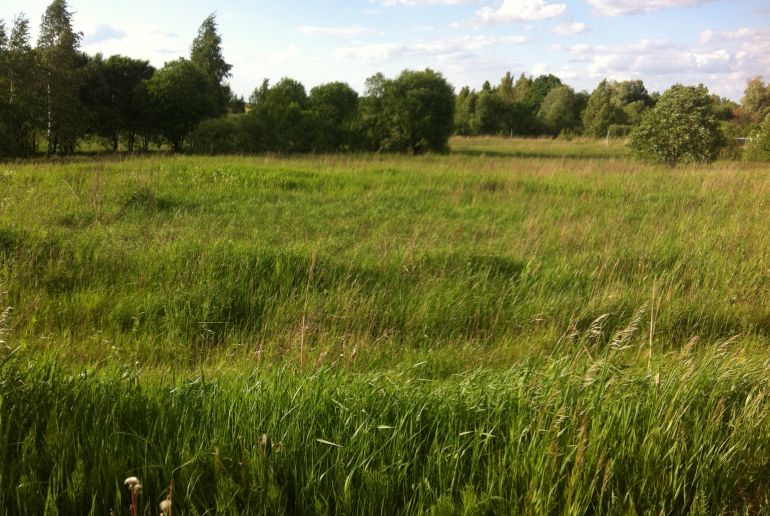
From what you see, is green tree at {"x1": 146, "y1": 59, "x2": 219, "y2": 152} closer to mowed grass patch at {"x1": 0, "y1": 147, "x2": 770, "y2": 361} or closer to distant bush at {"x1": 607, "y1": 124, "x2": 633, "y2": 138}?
mowed grass patch at {"x1": 0, "y1": 147, "x2": 770, "y2": 361}

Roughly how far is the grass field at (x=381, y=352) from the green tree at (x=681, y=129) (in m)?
10.9

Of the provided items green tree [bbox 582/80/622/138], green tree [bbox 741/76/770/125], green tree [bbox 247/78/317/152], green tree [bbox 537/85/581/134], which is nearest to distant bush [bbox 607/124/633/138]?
green tree [bbox 582/80/622/138]

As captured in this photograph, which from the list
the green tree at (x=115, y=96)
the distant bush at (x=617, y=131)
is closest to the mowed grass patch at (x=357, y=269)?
the green tree at (x=115, y=96)

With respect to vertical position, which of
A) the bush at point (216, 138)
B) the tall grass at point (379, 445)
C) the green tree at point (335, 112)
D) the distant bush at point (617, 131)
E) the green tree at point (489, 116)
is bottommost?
the tall grass at point (379, 445)

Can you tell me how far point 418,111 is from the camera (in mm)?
28156

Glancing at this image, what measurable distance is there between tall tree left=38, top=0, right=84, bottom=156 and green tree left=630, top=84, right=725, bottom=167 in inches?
959

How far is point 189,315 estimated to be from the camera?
5250mm

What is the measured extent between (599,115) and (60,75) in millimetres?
44527

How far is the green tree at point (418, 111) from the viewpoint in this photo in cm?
2808

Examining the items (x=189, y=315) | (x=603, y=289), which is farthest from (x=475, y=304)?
(x=189, y=315)

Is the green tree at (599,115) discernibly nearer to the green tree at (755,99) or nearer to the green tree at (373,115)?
the green tree at (755,99)

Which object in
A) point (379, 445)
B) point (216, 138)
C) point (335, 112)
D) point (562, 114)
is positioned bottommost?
point (379, 445)

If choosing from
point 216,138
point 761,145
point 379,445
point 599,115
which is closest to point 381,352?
point 379,445

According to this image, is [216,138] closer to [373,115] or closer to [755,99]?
[373,115]
